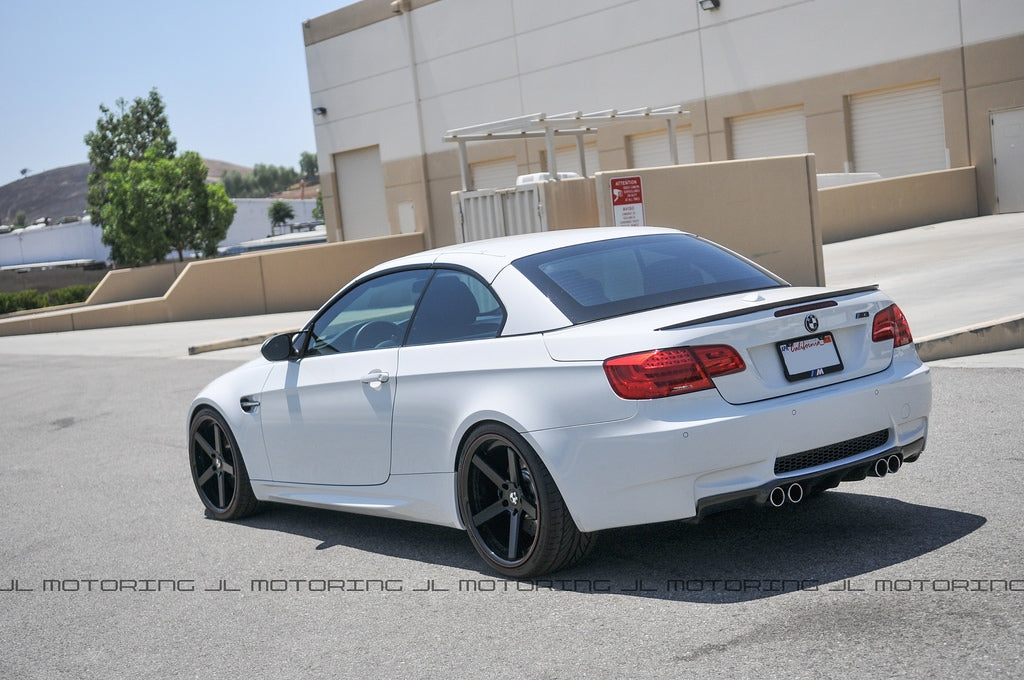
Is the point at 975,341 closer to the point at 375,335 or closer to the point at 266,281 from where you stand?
the point at 375,335

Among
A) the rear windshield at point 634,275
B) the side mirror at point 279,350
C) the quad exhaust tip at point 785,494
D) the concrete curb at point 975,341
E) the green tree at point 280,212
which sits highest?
the green tree at point 280,212

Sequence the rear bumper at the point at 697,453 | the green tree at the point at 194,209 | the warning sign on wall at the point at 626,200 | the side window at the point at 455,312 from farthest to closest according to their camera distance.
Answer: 1. the green tree at the point at 194,209
2. the warning sign on wall at the point at 626,200
3. the side window at the point at 455,312
4. the rear bumper at the point at 697,453

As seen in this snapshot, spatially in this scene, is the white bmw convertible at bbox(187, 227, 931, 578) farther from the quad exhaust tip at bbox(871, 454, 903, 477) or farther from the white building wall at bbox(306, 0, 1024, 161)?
the white building wall at bbox(306, 0, 1024, 161)

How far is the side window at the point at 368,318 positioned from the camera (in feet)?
19.4

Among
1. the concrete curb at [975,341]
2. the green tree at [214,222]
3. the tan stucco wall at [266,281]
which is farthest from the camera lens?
the green tree at [214,222]

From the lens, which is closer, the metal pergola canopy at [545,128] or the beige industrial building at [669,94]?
the metal pergola canopy at [545,128]

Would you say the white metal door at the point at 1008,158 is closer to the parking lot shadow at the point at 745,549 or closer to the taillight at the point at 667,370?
the parking lot shadow at the point at 745,549

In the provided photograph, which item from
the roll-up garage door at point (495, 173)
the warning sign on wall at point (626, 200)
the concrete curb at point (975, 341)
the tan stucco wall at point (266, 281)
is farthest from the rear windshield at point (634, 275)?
the roll-up garage door at point (495, 173)

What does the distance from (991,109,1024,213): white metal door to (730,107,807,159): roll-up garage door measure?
215 inches

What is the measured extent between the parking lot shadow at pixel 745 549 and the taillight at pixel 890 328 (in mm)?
849

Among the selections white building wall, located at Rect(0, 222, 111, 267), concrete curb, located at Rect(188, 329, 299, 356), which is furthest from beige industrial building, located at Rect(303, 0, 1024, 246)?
white building wall, located at Rect(0, 222, 111, 267)

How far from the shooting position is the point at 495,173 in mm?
41750

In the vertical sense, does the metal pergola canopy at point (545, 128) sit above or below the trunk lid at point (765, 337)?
above

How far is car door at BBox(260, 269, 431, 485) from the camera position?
580cm
